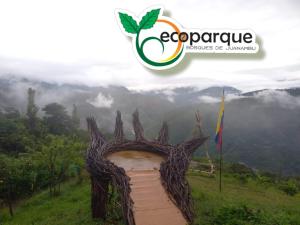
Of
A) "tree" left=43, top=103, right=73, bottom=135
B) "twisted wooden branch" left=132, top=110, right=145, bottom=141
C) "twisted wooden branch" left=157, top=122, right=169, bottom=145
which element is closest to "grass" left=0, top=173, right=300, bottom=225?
"twisted wooden branch" left=157, top=122, right=169, bottom=145

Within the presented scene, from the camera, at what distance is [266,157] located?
108 metres

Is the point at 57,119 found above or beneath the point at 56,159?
above

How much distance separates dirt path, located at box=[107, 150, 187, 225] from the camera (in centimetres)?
644

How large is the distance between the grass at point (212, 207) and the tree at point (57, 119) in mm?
23207

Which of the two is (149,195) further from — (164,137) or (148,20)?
(148,20)

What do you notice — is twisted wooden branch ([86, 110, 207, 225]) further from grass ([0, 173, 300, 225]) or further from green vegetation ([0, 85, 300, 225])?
green vegetation ([0, 85, 300, 225])

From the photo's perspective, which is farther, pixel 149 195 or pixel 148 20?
pixel 148 20

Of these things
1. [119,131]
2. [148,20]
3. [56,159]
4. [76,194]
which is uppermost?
[148,20]

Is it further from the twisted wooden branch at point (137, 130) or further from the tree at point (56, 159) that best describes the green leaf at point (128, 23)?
the tree at point (56, 159)

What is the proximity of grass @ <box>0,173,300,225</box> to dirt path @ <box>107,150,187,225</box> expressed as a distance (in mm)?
1425

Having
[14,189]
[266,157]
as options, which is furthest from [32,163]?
[266,157]

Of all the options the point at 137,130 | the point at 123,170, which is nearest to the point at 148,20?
the point at 137,130

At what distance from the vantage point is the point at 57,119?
43906mm

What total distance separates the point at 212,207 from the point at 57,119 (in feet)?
118
